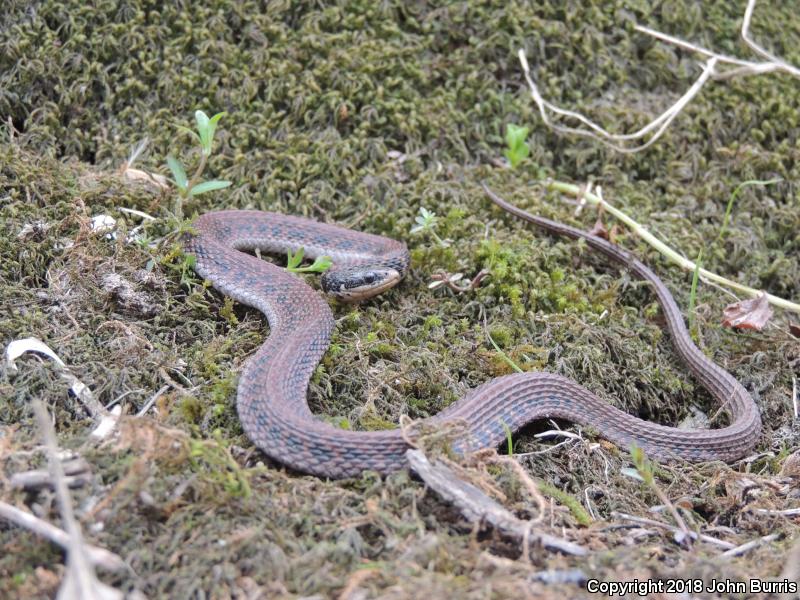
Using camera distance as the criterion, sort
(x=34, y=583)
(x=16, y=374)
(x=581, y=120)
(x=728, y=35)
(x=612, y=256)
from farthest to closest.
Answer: (x=728, y=35), (x=581, y=120), (x=612, y=256), (x=16, y=374), (x=34, y=583)

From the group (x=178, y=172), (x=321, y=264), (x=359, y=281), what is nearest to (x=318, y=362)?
(x=359, y=281)

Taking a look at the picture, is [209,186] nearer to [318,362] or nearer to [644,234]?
[318,362]

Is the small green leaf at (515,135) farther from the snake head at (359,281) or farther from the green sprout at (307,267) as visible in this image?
the green sprout at (307,267)

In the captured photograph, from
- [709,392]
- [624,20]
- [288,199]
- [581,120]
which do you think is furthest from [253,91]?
[709,392]

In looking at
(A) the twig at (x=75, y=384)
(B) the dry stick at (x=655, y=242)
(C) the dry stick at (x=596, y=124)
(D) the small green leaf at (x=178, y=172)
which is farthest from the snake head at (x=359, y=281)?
(C) the dry stick at (x=596, y=124)

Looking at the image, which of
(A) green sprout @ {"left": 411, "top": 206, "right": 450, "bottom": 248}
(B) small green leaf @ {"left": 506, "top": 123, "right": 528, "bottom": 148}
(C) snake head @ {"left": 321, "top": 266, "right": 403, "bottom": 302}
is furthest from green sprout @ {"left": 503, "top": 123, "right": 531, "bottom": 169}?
(C) snake head @ {"left": 321, "top": 266, "right": 403, "bottom": 302}

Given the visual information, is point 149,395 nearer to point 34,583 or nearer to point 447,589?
point 34,583
